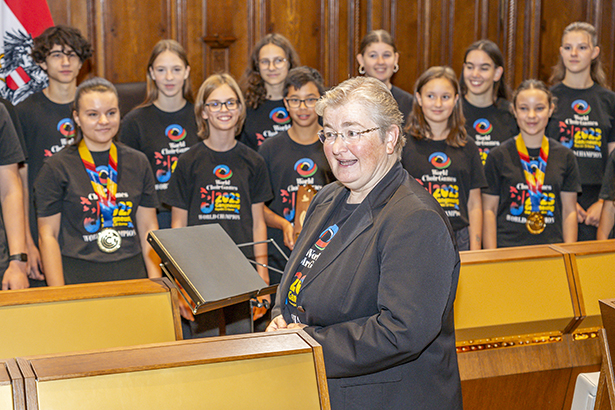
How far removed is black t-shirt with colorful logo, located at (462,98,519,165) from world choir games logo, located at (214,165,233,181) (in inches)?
61.3

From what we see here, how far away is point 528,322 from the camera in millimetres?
2445

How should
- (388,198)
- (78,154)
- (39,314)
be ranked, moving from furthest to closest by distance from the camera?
(78,154) → (39,314) → (388,198)

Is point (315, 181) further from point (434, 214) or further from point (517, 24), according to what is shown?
point (517, 24)

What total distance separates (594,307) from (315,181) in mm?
1516

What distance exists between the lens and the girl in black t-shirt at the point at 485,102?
4.04 meters

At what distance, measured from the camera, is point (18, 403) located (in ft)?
4.02

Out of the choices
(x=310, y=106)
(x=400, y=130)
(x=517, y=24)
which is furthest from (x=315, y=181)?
(x=517, y=24)

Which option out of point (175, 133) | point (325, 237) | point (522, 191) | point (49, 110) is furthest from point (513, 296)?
point (49, 110)

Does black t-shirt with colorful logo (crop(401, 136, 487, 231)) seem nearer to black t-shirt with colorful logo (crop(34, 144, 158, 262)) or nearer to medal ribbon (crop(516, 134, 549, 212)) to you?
medal ribbon (crop(516, 134, 549, 212))

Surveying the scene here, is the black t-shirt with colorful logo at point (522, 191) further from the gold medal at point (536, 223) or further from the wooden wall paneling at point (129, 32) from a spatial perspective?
the wooden wall paneling at point (129, 32)

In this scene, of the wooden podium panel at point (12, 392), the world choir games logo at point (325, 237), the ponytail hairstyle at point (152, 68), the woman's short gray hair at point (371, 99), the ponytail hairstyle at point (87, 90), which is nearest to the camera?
the wooden podium panel at point (12, 392)

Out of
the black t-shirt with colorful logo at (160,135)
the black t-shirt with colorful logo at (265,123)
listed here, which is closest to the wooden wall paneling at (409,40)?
the black t-shirt with colorful logo at (265,123)

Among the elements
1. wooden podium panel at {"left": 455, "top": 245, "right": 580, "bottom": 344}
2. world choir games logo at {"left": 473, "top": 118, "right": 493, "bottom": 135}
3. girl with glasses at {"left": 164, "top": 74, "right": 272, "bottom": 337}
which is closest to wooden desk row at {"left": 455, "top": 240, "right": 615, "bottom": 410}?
wooden podium panel at {"left": 455, "top": 245, "right": 580, "bottom": 344}

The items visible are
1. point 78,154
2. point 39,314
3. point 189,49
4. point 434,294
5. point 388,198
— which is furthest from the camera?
point 189,49
